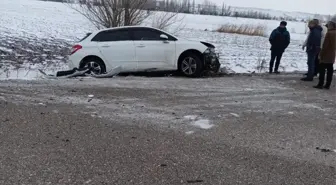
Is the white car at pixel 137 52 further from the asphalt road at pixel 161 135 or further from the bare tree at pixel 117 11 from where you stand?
the bare tree at pixel 117 11

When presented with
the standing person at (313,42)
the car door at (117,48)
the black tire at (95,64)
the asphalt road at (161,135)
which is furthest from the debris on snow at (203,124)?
the standing person at (313,42)

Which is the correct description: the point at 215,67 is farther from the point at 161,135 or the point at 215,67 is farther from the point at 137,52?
the point at 161,135

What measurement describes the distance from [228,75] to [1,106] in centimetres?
699

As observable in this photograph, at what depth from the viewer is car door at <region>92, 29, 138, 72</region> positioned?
1070 cm

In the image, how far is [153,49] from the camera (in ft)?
35.3

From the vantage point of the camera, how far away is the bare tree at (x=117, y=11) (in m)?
15.5

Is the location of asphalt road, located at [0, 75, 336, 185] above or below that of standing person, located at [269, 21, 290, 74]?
below

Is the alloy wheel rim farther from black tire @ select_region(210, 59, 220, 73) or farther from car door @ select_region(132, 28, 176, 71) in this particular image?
black tire @ select_region(210, 59, 220, 73)

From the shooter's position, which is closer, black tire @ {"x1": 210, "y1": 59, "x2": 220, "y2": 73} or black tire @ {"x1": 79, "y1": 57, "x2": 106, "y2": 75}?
black tire @ {"x1": 79, "y1": 57, "x2": 106, "y2": 75}

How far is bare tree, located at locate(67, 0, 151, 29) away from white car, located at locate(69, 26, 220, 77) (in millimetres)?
4915

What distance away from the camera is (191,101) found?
24.2 ft

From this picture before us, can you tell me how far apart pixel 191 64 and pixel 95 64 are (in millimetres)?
2599

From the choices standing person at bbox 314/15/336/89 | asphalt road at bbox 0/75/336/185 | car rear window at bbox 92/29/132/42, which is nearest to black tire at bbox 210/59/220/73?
car rear window at bbox 92/29/132/42

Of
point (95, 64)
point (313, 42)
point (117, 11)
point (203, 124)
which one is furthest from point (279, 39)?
point (203, 124)
